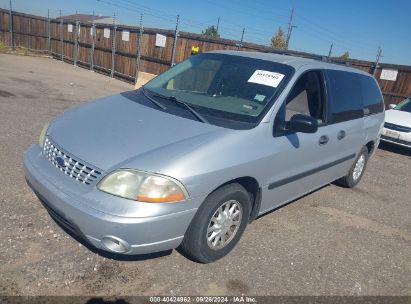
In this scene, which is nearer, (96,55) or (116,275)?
(116,275)

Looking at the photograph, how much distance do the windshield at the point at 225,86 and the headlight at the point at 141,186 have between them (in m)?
Result: 0.85

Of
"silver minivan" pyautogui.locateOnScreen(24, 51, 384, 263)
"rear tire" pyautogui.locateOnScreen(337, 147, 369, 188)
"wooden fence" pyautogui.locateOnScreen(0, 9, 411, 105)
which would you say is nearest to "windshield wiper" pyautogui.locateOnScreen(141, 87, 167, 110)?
"silver minivan" pyautogui.locateOnScreen(24, 51, 384, 263)

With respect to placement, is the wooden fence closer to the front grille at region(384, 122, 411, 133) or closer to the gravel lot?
the front grille at region(384, 122, 411, 133)

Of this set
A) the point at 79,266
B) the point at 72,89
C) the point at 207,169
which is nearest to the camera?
the point at 207,169

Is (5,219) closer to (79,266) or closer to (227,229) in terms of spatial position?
(79,266)

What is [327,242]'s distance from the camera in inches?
153

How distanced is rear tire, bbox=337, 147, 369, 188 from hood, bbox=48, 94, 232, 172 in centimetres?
321

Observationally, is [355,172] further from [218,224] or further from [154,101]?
[154,101]

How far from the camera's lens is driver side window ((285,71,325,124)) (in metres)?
3.79

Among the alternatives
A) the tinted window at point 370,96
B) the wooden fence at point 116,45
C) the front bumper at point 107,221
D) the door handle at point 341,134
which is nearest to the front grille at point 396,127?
the wooden fence at point 116,45

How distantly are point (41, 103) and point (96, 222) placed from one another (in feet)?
24.0

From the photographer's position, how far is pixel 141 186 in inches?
97.8

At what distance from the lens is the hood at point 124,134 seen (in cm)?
266

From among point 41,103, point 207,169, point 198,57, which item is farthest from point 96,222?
point 41,103
